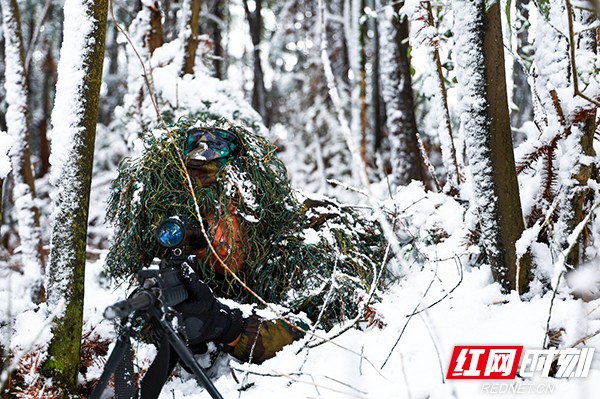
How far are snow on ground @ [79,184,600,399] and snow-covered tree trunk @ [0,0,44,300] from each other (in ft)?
5.38

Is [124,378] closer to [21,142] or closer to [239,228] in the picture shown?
[239,228]

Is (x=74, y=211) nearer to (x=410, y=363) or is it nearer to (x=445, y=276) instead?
(x=410, y=363)

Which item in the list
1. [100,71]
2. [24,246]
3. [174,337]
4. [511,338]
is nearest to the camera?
[174,337]

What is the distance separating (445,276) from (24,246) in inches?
119

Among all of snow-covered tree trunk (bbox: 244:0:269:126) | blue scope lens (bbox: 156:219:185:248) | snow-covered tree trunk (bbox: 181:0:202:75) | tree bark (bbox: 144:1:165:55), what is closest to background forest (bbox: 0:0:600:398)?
blue scope lens (bbox: 156:219:185:248)

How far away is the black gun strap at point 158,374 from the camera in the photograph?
173 cm

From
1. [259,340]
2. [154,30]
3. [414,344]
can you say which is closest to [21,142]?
[154,30]

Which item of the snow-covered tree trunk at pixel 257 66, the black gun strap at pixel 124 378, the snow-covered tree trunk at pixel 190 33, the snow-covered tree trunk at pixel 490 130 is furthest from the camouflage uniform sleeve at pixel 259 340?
the snow-covered tree trunk at pixel 257 66

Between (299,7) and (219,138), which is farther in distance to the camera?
(299,7)

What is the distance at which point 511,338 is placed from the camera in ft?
5.99

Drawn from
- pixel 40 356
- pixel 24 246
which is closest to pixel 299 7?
pixel 24 246

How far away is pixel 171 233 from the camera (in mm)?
1976

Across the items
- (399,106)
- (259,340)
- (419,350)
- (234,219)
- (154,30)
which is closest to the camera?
(419,350)

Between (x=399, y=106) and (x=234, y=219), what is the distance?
367cm
